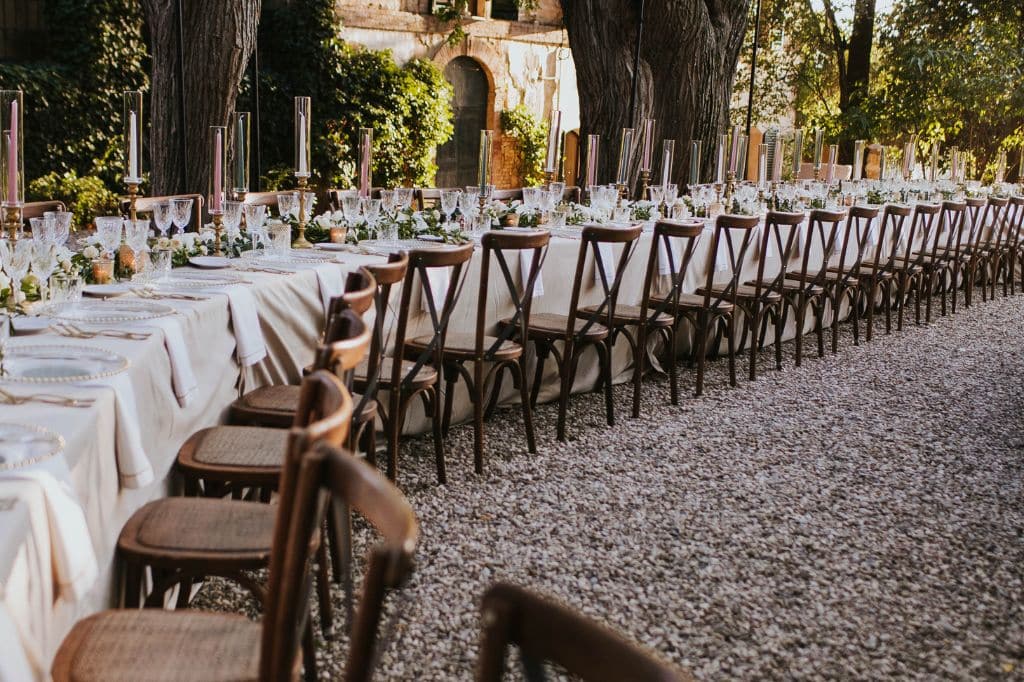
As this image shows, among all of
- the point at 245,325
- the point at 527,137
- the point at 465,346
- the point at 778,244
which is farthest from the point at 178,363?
the point at 527,137

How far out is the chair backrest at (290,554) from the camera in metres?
1.18

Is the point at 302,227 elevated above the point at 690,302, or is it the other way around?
the point at 302,227

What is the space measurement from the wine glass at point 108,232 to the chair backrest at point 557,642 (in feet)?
9.00

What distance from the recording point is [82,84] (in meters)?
11.4

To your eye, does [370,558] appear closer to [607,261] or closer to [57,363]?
[57,363]

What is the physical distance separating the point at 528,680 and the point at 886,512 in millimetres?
3216

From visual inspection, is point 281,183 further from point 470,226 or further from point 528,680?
point 528,680

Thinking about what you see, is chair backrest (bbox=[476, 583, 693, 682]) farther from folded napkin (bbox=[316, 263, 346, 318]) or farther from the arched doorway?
the arched doorway

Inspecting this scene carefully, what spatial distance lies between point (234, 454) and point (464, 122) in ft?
46.7

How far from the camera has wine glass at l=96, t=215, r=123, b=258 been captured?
325cm

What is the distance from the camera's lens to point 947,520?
12.2 ft

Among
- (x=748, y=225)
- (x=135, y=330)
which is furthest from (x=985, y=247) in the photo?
(x=135, y=330)

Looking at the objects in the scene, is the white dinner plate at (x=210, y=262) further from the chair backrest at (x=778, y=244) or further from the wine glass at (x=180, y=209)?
the chair backrest at (x=778, y=244)

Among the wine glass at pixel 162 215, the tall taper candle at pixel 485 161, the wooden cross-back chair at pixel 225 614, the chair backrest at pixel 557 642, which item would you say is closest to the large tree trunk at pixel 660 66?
the tall taper candle at pixel 485 161
